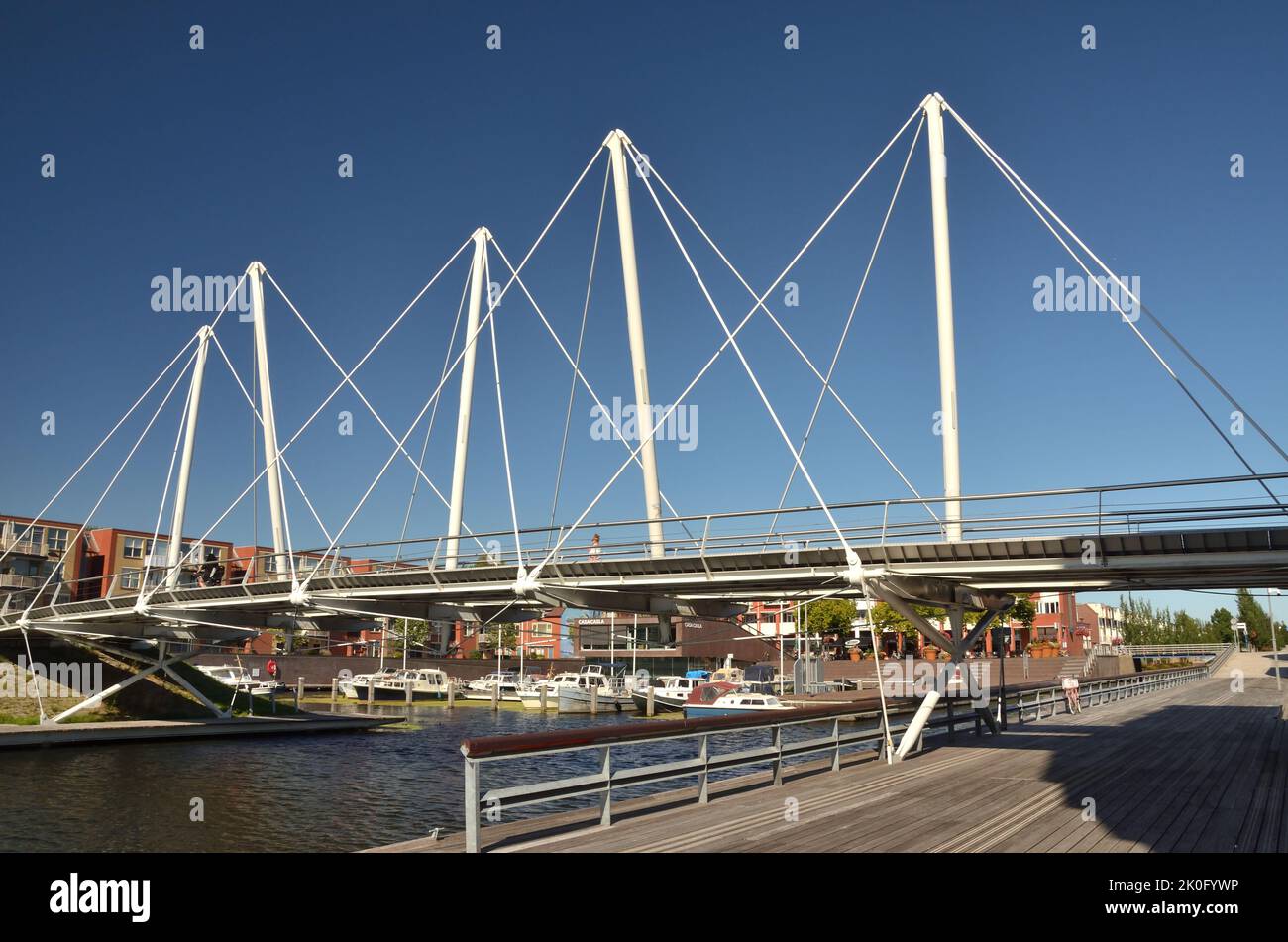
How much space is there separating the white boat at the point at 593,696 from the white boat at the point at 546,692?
0.85 metres

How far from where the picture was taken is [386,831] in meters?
25.6

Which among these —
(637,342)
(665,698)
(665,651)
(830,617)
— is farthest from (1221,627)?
(637,342)

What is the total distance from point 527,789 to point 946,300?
68.2 feet

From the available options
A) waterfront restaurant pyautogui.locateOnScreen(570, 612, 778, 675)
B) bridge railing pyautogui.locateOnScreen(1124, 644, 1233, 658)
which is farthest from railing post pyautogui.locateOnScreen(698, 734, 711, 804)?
bridge railing pyautogui.locateOnScreen(1124, 644, 1233, 658)

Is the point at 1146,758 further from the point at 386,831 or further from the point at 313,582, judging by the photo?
the point at 313,582

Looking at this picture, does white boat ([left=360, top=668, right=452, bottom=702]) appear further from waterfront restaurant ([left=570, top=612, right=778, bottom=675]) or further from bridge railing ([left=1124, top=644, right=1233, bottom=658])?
bridge railing ([left=1124, top=644, right=1233, bottom=658])

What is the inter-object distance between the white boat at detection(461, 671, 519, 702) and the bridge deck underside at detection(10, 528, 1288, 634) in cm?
5030

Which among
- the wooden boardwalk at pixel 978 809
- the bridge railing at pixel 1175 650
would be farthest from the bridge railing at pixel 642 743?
the bridge railing at pixel 1175 650

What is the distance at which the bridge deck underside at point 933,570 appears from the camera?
20.3 m

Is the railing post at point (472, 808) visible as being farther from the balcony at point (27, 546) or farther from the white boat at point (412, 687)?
the balcony at point (27, 546)

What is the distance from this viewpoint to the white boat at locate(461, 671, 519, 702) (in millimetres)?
85500
